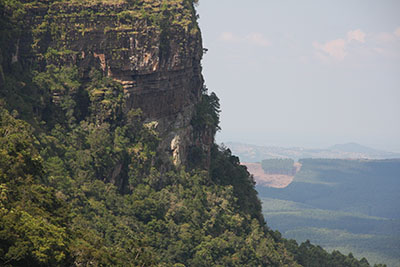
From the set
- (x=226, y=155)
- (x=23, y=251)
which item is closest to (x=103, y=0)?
(x=226, y=155)

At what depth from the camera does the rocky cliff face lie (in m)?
102

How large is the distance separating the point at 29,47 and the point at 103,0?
39.7 ft

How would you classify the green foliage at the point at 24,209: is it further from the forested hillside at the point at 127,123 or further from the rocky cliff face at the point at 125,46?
the rocky cliff face at the point at 125,46

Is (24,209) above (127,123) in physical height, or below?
below

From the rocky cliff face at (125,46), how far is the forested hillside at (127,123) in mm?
135

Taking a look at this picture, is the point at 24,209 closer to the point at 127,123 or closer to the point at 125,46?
the point at 127,123

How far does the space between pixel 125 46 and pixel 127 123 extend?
33.5 ft

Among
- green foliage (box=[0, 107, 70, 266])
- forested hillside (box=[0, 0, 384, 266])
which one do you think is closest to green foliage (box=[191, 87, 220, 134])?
forested hillside (box=[0, 0, 384, 266])

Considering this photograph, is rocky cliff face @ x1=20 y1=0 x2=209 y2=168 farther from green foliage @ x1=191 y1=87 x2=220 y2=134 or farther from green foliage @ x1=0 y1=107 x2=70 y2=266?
green foliage @ x1=0 y1=107 x2=70 y2=266

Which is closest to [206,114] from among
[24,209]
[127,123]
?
[127,123]

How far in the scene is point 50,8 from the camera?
10294 cm

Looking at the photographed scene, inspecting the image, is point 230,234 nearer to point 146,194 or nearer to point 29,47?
point 146,194

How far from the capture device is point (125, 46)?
10356cm

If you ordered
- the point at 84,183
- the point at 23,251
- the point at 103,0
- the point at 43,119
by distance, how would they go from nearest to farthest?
the point at 23,251 → the point at 84,183 → the point at 43,119 → the point at 103,0
